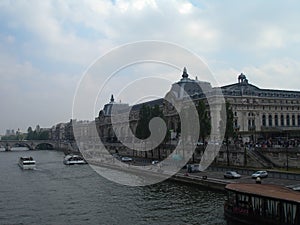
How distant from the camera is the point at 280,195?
25.1 m

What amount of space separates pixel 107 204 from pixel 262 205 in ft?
52.1

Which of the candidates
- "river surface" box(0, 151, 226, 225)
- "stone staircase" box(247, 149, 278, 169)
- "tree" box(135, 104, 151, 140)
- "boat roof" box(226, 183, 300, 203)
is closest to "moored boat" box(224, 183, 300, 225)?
"boat roof" box(226, 183, 300, 203)

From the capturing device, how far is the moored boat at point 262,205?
926 inches

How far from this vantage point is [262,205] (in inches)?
1016

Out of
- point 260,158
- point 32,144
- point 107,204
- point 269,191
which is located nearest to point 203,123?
point 260,158

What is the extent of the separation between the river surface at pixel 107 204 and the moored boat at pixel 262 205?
1.54 m

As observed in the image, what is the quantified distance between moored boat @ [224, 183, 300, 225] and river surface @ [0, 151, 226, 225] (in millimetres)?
1539

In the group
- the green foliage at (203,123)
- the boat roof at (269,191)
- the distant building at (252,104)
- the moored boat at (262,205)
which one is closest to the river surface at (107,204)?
the moored boat at (262,205)

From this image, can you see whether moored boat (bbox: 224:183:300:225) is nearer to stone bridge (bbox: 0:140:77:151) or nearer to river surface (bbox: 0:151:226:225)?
river surface (bbox: 0:151:226:225)

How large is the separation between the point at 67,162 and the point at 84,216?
184ft

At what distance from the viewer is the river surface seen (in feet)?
99.9

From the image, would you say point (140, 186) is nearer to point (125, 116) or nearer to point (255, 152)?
point (255, 152)

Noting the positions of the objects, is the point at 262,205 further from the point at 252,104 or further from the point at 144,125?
the point at 252,104

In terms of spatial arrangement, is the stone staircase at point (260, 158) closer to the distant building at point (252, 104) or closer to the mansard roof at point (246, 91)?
the distant building at point (252, 104)
